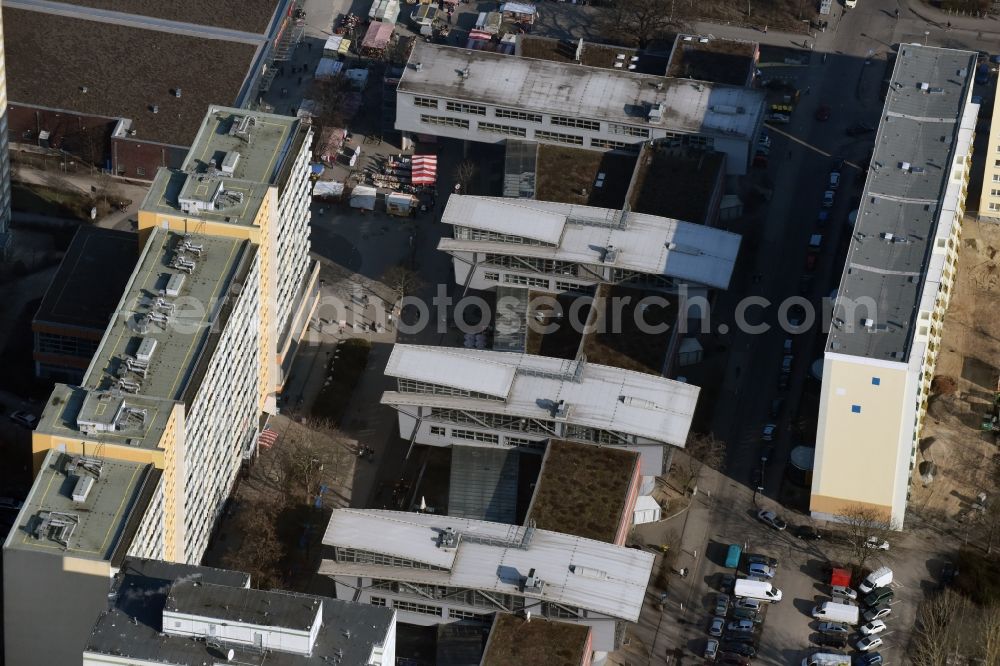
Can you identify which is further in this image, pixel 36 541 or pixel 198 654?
pixel 36 541

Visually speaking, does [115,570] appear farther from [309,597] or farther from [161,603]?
[309,597]

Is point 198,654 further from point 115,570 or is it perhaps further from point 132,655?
point 115,570

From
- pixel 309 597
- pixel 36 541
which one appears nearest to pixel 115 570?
pixel 36 541

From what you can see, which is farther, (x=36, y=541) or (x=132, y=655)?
(x=36, y=541)

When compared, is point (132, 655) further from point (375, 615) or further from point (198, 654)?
point (375, 615)

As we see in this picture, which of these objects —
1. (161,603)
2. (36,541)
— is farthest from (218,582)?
(36,541)
